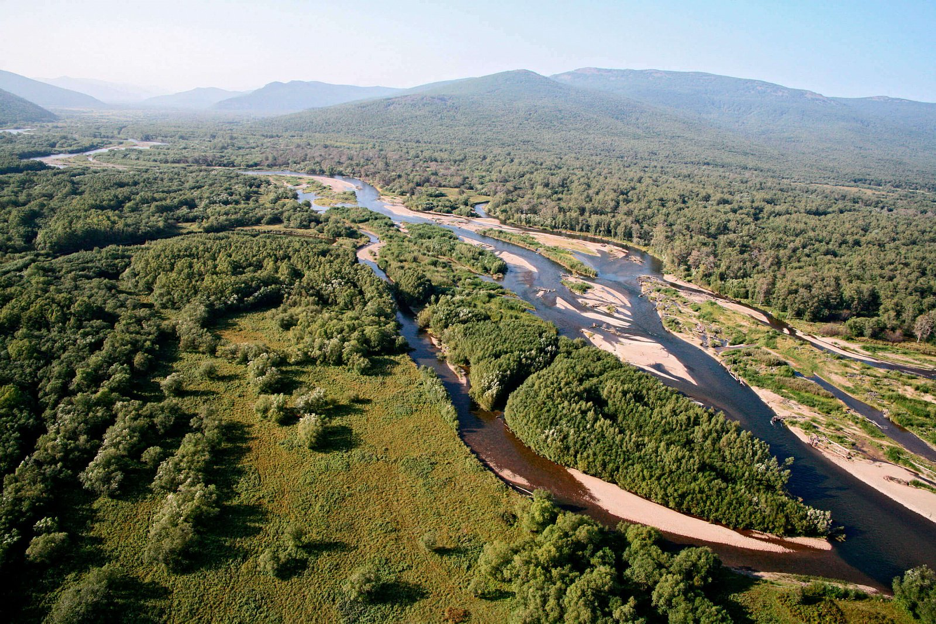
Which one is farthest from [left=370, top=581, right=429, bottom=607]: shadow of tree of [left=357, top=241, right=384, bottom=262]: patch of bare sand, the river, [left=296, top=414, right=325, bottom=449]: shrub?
[left=357, top=241, right=384, bottom=262]: patch of bare sand

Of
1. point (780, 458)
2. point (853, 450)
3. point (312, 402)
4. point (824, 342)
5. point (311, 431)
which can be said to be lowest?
point (780, 458)

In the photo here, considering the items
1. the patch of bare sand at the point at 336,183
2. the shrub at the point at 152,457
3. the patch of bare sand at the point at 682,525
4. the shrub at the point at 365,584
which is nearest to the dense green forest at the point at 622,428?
the patch of bare sand at the point at 682,525

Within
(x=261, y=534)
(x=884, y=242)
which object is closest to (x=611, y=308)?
(x=261, y=534)

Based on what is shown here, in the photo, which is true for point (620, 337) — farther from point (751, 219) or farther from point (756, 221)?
point (756, 221)

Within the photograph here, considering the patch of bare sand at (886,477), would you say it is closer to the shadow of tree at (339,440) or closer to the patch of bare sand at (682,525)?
the patch of bare sand at (682,525)

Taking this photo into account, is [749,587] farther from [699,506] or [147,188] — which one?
[147,188]

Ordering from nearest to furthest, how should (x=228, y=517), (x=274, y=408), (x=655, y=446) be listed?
(x=228, y=517) < (x=655, y=446) < (x=274, y=408)

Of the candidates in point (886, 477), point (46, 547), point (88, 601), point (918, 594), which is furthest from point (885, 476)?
point (46, 547)
